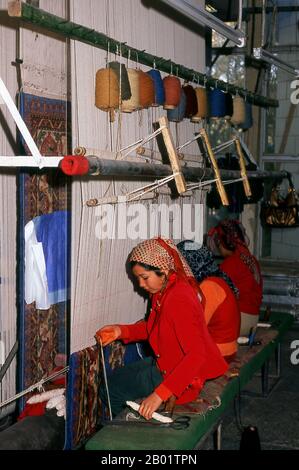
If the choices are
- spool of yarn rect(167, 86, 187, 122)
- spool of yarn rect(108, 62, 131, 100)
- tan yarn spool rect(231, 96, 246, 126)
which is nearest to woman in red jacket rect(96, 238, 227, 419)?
spool of yarn rect(108, 62, 131, 100)

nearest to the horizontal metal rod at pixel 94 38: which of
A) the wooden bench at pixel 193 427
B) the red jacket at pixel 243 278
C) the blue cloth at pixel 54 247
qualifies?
the blue cloth at pixel 54 247

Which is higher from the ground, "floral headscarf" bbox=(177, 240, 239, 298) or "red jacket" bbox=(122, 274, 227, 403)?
"floral headscarf" bbox=(177, 240, 239, 298)

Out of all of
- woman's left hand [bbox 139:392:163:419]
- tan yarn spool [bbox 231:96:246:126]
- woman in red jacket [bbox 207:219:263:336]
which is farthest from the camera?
tan yarn spool [bbox 231:96:246:126]

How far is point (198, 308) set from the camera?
11.6ft

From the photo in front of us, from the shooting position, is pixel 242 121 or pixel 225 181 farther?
pixel 242 121

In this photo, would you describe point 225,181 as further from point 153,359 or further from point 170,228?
point 153,359

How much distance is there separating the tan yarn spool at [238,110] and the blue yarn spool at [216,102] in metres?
0.45

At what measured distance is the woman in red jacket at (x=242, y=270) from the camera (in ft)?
17.3

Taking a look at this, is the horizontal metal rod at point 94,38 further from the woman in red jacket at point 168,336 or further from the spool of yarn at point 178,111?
the woman in red jacket at point 168,336

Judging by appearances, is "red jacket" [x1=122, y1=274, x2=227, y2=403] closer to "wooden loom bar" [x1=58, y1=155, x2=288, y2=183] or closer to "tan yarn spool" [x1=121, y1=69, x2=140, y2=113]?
"wooden loom bar" [x1=58, y1=155, x2=288, y2=183]

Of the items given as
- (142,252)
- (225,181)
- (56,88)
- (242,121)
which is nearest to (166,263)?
(142,252)

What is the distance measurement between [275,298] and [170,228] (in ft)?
8.85

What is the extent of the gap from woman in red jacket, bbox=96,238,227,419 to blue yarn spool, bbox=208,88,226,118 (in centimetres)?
196

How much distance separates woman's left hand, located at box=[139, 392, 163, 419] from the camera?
11.0 feet
